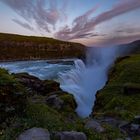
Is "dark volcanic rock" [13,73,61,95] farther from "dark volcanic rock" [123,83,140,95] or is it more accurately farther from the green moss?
"dark volcanic rock" [123,83,140,95]

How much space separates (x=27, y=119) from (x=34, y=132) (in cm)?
121

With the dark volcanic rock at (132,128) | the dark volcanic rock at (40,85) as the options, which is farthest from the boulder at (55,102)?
the dark volcanic rock at (132,128)

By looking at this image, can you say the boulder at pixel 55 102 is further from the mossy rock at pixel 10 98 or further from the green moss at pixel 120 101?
the mossy rock at pixel 10 98

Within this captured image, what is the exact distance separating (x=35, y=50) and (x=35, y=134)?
125901 mm

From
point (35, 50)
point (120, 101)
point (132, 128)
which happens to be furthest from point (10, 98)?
point (35, 50)

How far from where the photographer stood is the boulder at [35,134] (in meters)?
7.40

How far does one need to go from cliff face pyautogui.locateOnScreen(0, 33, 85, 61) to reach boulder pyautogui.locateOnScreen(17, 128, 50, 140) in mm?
103184

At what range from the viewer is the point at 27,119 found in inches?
345

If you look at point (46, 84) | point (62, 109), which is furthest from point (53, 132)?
point (46, 84)

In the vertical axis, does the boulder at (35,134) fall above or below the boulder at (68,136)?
above

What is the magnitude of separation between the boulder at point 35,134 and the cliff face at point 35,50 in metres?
103

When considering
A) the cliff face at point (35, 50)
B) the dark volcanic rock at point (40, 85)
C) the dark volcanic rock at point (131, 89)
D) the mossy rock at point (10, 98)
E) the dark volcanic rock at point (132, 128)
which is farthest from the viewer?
the cliff face at point (35, 50)

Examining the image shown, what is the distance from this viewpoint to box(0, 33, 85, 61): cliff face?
117 meters

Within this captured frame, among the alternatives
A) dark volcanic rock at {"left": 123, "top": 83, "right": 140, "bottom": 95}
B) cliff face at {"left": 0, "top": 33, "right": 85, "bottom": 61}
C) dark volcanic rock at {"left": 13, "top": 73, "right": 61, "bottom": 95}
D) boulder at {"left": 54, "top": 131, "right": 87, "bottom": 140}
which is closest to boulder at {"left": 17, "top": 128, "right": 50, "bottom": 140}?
boulder at {"left": 54, "top": 131, "right": 87, "bottom": 140}
